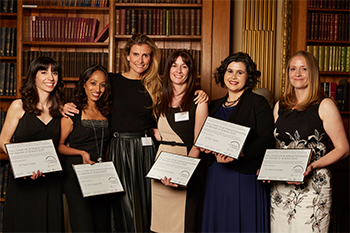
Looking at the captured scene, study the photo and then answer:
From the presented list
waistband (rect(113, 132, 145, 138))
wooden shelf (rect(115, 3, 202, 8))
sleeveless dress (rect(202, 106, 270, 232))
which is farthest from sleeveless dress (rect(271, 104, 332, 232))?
wooden shelf (rect(115, 3, 202, 8))

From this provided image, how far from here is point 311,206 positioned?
7.30 ft

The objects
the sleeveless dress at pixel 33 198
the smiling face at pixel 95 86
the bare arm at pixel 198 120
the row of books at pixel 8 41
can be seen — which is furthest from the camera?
the row of books at pixel 8 41

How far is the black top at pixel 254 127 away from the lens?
2387 mm

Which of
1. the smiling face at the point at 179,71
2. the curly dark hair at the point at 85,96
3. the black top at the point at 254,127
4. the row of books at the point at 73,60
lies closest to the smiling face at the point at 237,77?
the black top at the point at 254,127

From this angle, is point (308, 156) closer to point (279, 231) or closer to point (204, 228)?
point (279, 231)

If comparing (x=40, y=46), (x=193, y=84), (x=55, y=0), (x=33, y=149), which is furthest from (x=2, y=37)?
(x=193, y=84)

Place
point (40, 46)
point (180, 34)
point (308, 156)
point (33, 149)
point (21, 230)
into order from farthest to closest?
point (40, 46), point (180, 34), point (21, 230), point (33, 149), point (308, 156)

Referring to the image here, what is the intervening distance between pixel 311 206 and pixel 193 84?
4.18ft

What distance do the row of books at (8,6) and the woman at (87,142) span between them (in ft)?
7.16

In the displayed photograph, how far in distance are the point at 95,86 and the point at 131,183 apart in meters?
0.87

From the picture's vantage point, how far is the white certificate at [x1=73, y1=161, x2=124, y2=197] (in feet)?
7.82

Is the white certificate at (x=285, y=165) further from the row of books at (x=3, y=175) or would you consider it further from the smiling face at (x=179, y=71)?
the row of books at (x=3, y=175)

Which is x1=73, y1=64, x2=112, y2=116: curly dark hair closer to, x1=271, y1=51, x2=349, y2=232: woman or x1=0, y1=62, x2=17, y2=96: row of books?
Result: x1=271, y1=51, x2=349, y2=232: woman

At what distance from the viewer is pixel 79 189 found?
8.50 ft
